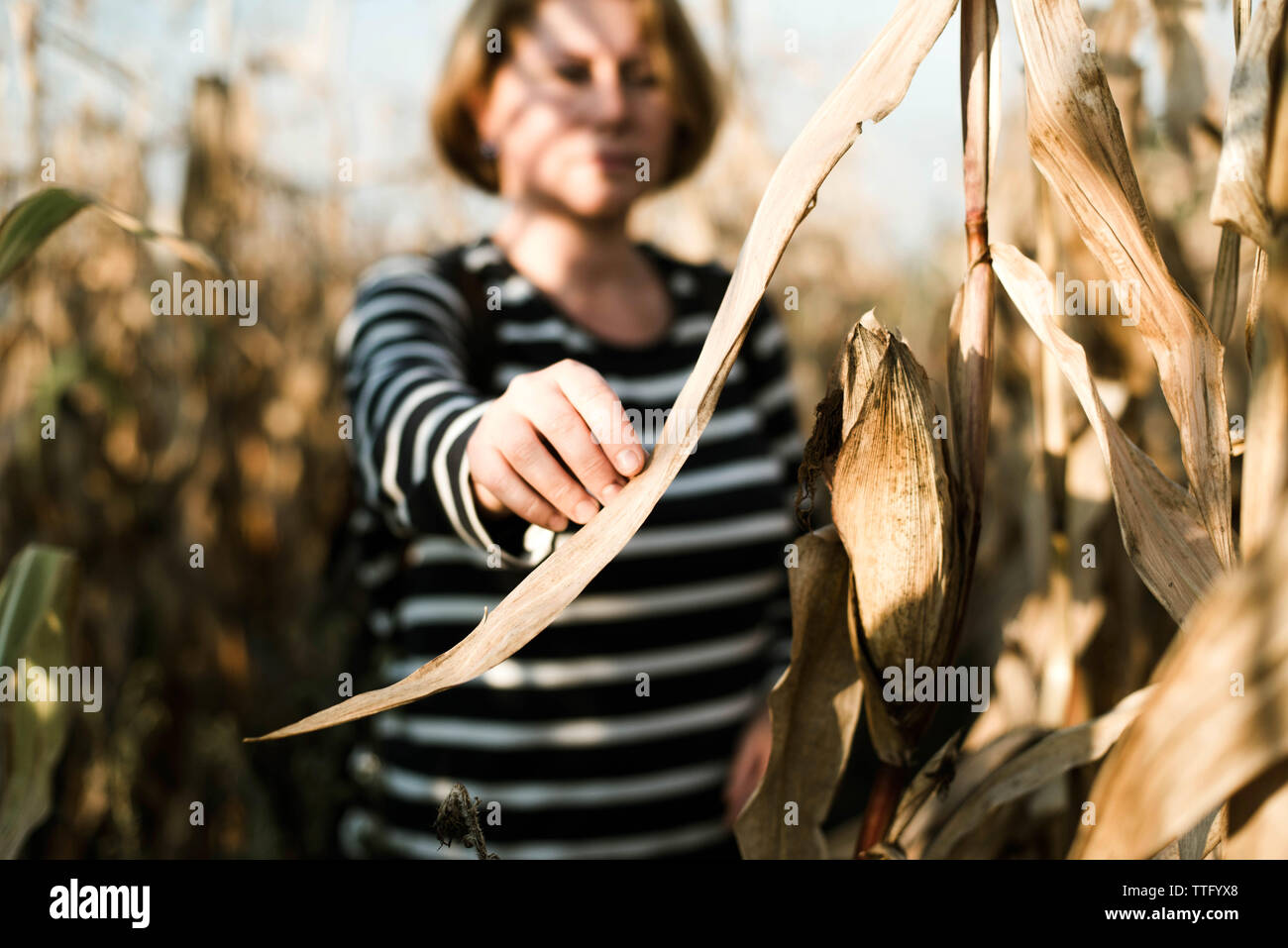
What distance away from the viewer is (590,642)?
763 millimetres

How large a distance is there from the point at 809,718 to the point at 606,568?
416 millimetres

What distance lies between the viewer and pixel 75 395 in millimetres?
1342

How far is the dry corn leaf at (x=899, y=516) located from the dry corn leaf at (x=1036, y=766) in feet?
0.28

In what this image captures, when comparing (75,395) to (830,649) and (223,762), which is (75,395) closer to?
(223,762)

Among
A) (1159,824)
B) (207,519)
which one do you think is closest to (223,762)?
(207,519)

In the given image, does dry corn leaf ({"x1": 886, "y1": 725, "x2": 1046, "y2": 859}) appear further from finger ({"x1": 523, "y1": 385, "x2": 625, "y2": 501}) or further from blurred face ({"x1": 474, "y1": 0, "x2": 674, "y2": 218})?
blurred face ({"x1": 474, "y1": 0, "x2": 674, "y2": 218})

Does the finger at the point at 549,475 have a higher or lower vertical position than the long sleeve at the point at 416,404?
lower

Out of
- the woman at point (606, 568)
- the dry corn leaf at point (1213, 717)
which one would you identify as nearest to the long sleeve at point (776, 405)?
the woman at point (606, 568)

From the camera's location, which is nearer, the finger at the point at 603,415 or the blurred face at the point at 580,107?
the finger at the point at 603,415

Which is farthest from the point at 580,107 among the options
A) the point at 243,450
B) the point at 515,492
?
the point at 243,450

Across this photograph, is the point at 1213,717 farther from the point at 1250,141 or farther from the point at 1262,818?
the point at 1250,141

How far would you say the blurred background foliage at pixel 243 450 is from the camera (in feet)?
1.96

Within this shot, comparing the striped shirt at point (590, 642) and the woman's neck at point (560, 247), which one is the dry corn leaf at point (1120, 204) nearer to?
the striped shirt at point (590, 642)

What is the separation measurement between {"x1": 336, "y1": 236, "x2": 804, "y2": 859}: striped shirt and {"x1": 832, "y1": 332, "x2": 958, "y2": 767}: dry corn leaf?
446 millimetres
